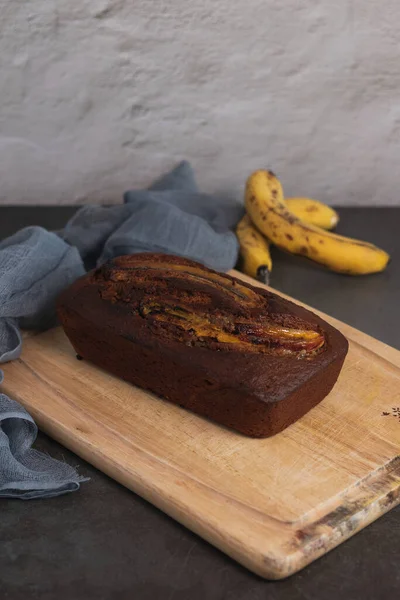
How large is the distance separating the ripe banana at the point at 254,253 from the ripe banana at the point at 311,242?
1.4 inches

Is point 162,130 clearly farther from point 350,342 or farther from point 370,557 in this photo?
point 370,557

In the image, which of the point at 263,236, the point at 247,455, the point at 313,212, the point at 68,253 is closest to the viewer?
the point at 247,455

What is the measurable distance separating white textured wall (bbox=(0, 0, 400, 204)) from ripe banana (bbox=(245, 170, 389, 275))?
0.43m

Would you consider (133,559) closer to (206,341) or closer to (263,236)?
(206,341)

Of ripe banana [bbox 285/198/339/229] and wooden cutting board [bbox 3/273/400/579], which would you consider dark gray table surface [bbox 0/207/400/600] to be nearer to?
wooden cutting board [bbox 3/273/400/579]

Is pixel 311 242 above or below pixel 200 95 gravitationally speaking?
below

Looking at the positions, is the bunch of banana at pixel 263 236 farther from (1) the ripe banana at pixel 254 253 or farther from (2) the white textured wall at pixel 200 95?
(2) the white textured wall at pixel 200 95

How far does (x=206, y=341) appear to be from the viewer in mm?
1740

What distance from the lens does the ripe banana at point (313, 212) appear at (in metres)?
2.61

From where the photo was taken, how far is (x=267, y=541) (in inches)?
56.7

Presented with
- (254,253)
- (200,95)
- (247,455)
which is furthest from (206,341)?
(200,95)

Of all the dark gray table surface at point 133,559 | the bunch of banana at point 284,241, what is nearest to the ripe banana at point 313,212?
the bunch of banana at point 284,241

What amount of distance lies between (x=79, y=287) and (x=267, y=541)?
29.0 inches

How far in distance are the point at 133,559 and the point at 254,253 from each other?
44.0 inches
